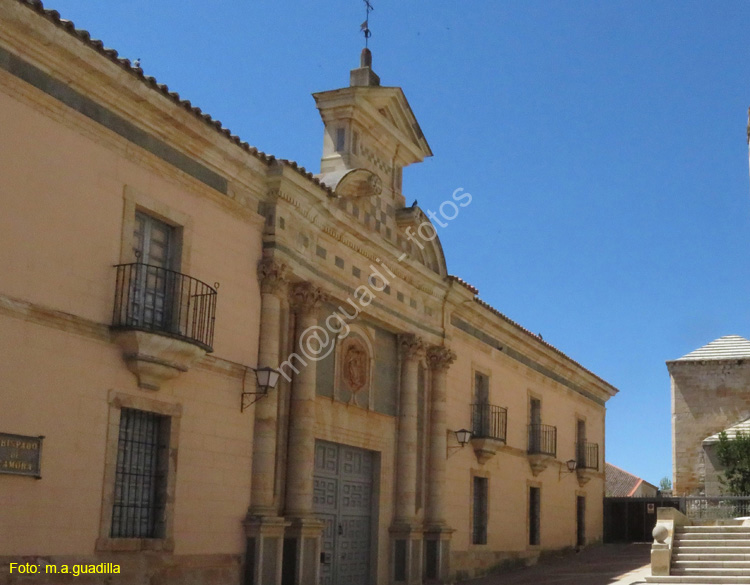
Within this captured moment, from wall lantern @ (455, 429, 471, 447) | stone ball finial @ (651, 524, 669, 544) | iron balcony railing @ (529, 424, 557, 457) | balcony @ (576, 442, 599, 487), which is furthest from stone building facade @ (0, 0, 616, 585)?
balcony @ (576, 442, 599, 487)

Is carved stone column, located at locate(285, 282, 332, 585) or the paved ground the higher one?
carved stone column, located at locate(285, 282, 332, 585)

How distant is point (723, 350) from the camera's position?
3881 cm

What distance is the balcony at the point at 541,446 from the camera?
2600 cm

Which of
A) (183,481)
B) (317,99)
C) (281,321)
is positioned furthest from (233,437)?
(317,99)

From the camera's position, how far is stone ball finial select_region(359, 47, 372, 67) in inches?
768

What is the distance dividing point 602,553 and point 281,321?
1734 cm

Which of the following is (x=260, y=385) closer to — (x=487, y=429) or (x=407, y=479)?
(x=407, y=479)

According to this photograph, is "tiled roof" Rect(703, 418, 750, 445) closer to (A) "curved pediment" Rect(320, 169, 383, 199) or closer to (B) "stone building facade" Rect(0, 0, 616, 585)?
(B) "stone building facade" Rect(0, 0, 616, 585)

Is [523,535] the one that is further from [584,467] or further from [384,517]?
[384,517]

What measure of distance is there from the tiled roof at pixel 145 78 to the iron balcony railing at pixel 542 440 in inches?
515

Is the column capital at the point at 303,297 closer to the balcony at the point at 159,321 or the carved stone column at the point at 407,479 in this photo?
the balcony at the point at 159,321

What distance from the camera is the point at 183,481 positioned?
42.6ft

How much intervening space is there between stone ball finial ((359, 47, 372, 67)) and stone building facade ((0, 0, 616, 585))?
272mm

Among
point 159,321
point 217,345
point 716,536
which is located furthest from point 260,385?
point 716,536
